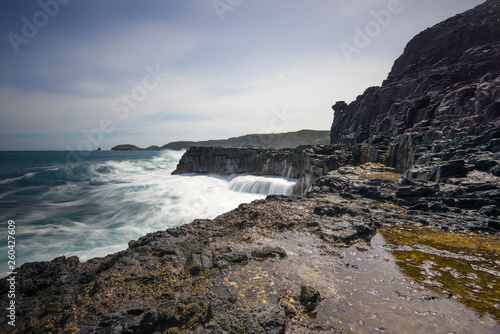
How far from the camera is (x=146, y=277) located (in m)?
6.36

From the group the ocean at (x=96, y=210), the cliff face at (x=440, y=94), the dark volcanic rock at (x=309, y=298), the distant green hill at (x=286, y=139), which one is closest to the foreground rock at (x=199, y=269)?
the dark volcanic rock at (x=309, y=298)

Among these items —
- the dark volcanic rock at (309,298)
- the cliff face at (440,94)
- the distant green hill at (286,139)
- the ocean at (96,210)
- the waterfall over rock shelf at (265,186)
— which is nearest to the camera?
the dark volcanic rock at (309,298)

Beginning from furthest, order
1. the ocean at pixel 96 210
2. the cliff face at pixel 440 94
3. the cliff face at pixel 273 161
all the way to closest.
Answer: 1. the cliff face at pixel 273 161
2. the cliff face at pixel 440 94
3. the ocean at pixel 96 210

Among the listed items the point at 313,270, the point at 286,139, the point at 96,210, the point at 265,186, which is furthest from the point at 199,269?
the point at 286,139

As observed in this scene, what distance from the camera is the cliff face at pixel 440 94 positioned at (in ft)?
69.4

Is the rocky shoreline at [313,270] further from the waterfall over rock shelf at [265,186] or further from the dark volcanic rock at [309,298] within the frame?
the waterfall over rock shelf at [265,186]

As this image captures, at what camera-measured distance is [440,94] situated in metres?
30.6

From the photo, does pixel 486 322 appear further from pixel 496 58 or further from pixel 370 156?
pixel 496 58

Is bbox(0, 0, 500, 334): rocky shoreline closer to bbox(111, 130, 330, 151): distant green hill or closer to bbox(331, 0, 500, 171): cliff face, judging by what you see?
→ bbox(331, 0, 500, 171): cliff face

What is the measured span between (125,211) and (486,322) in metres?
25.9

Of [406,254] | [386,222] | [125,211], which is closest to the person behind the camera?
[406,254]

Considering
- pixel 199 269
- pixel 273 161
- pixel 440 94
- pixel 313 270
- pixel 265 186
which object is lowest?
pixel 265 186

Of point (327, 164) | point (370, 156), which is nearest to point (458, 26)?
point (370, 156)

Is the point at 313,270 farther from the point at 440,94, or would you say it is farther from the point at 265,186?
the point at 440,94
